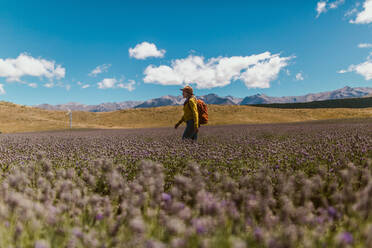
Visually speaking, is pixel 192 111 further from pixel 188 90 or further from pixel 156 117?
pixel 156 117

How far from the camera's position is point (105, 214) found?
1.95m

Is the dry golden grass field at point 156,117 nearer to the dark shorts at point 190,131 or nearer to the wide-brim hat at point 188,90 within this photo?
the dark shorts at point 190,131

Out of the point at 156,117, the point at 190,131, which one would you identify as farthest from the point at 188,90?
the point at 156,117

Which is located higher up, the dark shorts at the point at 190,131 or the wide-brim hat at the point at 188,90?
the wide-brim hat at the point at 188,90

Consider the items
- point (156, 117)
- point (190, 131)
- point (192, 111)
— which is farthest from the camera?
point (156, 117)

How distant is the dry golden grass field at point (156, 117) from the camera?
145 ft

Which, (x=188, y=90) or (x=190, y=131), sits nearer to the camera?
(x=188, y=90)

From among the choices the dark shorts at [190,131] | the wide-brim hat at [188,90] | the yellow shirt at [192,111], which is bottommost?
the dark shorts at [190,131]

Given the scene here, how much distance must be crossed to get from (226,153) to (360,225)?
10.6 ft

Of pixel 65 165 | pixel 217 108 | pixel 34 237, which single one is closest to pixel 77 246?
pixel 34 237

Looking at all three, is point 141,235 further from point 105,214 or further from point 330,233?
point 330,233

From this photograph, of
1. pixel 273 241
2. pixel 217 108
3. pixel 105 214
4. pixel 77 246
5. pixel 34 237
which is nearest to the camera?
pixel 273 241

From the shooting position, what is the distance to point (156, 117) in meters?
58.0

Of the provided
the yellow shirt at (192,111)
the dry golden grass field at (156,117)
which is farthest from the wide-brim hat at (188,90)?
the dry golden grass field at (156,117)
